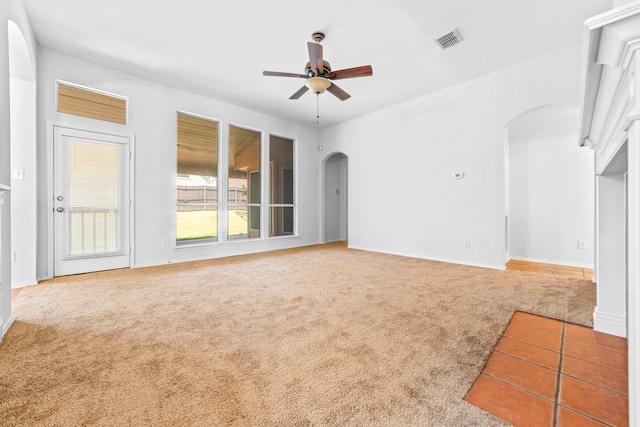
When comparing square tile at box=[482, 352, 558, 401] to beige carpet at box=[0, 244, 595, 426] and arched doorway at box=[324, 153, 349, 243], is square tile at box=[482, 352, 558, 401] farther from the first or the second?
arched doorway at box=[324, 153, 349, 243]

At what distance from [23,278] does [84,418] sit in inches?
126

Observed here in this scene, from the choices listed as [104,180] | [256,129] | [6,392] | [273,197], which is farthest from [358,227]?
[6,392]

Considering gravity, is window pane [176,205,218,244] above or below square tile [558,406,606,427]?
above

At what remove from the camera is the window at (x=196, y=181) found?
468 centimetres

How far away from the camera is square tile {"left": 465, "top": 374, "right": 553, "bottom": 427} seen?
1.16 meters

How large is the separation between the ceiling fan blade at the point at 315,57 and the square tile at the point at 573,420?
10.6 feet

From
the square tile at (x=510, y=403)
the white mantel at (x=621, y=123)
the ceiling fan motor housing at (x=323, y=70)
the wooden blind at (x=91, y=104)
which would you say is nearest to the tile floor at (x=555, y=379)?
the square tile at (x=510, y=403)

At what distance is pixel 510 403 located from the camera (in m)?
1.26

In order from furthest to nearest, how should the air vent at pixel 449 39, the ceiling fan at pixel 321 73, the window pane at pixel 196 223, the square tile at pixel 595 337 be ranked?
the window pane at pixel 196 223
the air vent at pixel 449 39
the ceiling fan at pixel 321 73
the square tile at pixel 595 337

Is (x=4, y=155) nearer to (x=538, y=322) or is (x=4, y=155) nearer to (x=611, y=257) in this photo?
Result: (x=538, y=322)

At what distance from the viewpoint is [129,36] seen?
10.5ft

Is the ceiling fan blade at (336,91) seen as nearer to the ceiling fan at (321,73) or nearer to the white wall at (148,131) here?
the ceiling fan at (321,73)

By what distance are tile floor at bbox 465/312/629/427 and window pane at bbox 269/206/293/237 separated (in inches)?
188

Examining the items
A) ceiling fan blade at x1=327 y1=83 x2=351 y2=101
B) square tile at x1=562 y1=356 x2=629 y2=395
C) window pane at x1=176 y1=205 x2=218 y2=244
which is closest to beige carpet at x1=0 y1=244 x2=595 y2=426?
square tile at x1=562 y1=356 x2=629 y2=395
